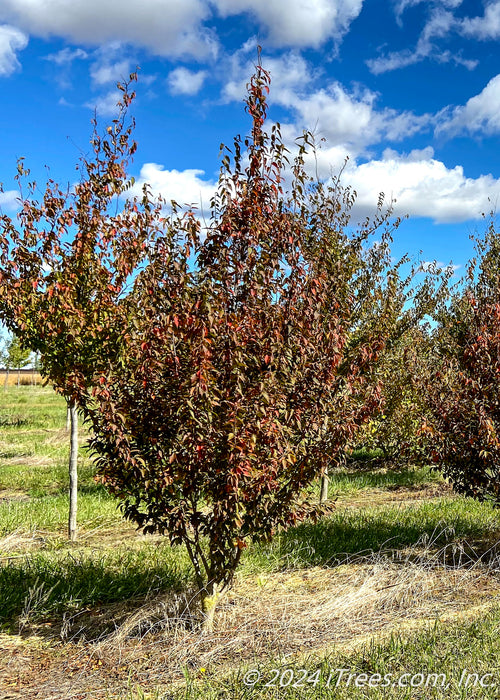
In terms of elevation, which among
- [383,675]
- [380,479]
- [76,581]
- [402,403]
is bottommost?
[380,479]

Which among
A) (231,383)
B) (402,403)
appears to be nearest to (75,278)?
(231,383)

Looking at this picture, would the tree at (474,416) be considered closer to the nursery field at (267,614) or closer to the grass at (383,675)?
the nursery field at (267,614)

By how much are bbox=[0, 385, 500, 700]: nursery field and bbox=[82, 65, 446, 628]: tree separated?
572 millimetres

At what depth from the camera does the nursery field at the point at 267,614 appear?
3568mm

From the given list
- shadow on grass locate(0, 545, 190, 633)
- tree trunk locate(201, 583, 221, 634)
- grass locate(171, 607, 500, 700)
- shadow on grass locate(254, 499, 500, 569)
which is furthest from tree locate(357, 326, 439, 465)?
grass locate(171, 607, 500, 700)

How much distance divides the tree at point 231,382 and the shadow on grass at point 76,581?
112 cm

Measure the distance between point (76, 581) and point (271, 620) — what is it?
1.98 metres

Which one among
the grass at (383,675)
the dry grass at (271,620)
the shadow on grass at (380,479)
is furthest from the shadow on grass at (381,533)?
the shadow on grass at (380,479)

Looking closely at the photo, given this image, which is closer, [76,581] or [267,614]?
[267,614]

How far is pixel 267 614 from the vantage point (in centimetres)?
465

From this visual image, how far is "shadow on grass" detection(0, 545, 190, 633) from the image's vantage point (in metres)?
4.89

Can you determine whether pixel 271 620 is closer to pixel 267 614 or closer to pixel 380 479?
pixel 267 614

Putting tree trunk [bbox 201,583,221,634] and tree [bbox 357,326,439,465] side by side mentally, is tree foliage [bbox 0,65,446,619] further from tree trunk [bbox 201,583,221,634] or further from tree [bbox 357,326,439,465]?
tree [bbox 357,326,439,465]

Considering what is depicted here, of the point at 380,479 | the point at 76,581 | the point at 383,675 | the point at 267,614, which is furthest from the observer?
the point at 380,479
